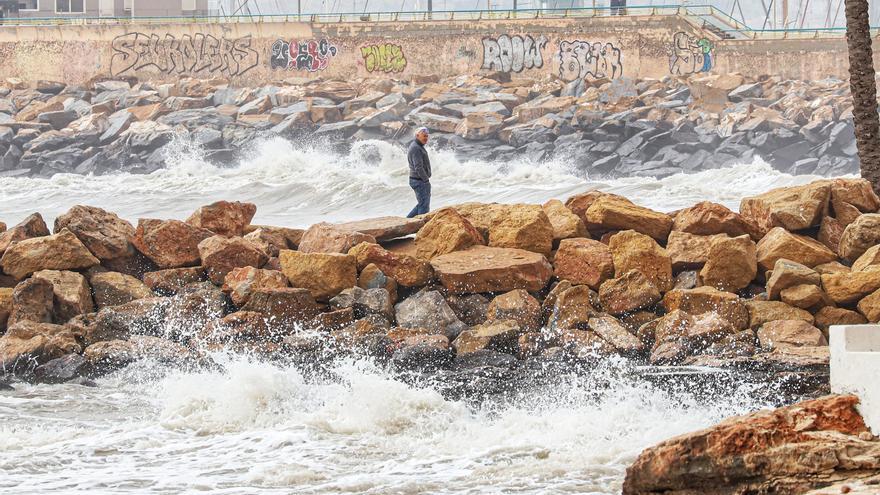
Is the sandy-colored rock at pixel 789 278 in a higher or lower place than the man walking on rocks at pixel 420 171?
lower

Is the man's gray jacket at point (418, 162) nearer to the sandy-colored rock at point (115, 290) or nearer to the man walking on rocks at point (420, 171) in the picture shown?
the man walking on rocks at point (420, 171)

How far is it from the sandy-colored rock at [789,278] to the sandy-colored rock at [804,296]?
0.06m

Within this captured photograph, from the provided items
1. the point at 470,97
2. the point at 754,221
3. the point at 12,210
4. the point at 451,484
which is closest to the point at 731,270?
the point at 754,221

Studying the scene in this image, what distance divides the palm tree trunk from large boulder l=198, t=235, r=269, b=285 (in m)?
6.51

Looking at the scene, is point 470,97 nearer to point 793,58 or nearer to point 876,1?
point 793,58

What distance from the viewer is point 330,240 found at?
36.4 feet

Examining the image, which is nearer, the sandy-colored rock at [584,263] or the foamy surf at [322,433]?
the foamy surf at [322,433]

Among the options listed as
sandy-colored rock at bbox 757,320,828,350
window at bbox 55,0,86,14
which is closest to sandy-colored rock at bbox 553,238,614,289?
sandy-colored rock at bbox 757,320,828,350

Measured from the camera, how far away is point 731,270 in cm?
1037

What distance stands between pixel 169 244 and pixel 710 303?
511cm

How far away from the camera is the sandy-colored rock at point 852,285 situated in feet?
32.2

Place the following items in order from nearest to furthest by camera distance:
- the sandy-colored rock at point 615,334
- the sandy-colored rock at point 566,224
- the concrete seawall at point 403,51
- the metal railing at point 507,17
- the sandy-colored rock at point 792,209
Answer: the sandy-colored rock at point 615,334
the sandy-colored rock at point 792,209
the sandy-colored rock at point 566,224
the concrete seawall at point 403,51
the metal railing at point 507,17

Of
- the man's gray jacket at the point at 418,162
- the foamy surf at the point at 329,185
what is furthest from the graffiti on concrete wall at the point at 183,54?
the man's gray jacket at the point at 418,162

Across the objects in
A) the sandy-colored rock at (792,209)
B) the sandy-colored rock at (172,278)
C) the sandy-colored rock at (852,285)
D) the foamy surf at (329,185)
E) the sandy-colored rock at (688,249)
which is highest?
the sandy-colored rock at (792,209)
